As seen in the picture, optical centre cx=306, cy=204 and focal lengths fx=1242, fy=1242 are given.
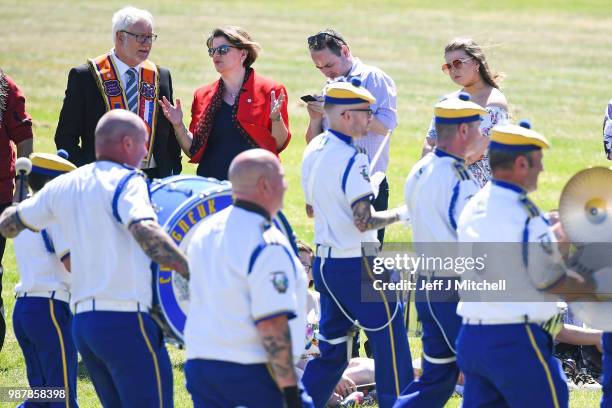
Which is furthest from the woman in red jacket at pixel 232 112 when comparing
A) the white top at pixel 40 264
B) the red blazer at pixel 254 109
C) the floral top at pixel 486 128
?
the white top at pixel 40 264

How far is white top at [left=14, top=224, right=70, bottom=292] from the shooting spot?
7.28 m

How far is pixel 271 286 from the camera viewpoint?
18.0 feet

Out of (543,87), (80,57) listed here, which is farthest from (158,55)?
(543,87)

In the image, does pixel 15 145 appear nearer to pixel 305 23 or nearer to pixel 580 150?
pixel 580 150

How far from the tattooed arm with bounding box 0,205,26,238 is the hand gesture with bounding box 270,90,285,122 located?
10.3ft

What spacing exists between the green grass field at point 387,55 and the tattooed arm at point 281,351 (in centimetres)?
285

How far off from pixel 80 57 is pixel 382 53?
802cm

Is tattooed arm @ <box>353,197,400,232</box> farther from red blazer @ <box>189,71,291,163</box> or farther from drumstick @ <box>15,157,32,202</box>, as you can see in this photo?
red blazer @ <box>189,71,291,163</box>

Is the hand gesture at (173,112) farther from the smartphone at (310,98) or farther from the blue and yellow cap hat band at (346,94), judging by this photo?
the blue and yellow cap hat band at (346,94)

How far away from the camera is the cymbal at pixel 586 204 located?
252 inches

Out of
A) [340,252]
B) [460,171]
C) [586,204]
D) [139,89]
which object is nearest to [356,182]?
[340,252]

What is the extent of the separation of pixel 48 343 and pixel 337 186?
1940mm

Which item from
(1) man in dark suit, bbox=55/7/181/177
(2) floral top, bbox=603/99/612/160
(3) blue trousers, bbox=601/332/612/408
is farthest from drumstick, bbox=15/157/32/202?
(2) floral top, bbox=603/99/612/160

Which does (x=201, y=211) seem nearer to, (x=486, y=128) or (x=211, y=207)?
(x=211, y=207)
